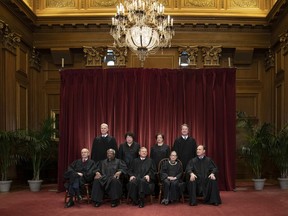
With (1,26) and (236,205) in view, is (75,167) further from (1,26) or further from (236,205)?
(1,26)

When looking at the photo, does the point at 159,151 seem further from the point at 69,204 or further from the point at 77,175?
the point at 69,204

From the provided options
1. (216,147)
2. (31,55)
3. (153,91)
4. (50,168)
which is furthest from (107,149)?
(31,55)

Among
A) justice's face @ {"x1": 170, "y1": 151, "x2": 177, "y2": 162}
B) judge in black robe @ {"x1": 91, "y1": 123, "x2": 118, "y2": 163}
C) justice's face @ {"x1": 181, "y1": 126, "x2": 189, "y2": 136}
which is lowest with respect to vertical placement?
justice's face @ {"x1": 170, "y1": 151, "x2": 177, "y2": 162}

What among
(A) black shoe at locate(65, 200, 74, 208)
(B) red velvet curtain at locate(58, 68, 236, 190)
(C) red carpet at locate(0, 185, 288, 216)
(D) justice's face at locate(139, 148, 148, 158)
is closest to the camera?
(C) red carpet at locate(0, 185, 288, 216)

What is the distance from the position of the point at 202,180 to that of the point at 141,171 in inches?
44.7

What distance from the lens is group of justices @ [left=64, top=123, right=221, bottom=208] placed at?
7415 mm

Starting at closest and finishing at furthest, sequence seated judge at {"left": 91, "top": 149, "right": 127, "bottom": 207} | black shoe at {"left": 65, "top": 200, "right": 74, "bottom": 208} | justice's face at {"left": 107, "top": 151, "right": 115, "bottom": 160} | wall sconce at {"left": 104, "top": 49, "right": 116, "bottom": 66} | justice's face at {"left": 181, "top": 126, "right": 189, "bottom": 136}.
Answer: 1. black shoe at {"left": 65, "top": 200, "right": 74, "bottom": 208}
2. seated judge at {"left": 91, "top": 149, "right": 127, "bottom": 207}
3. justice's face at {"left": 107, "top": 151, "right": 115, "bottom": 160}
4. justice's face at {"left": 181, "top": 126, "right": 189, "bottom": 136}
5. wall sconce at {"left": 104, "top": 49, "right": 116, "bottom": 66}

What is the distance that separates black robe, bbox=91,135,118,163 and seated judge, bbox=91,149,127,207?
45 centimetres

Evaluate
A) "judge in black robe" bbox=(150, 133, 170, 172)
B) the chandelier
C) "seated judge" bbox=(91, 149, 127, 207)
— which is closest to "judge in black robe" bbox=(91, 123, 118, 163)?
"seated judge" bbox=(91, 149, 127, 207)

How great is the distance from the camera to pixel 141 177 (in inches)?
307

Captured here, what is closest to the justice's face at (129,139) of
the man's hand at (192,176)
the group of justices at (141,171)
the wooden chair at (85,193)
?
the group of justices at (141,171)

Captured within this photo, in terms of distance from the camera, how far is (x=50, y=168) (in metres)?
10.7

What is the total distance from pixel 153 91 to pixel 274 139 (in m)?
2.89

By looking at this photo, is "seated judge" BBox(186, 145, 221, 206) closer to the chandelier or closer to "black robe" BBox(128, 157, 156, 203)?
"black robe" BBox(128, 157, 156, 203)
